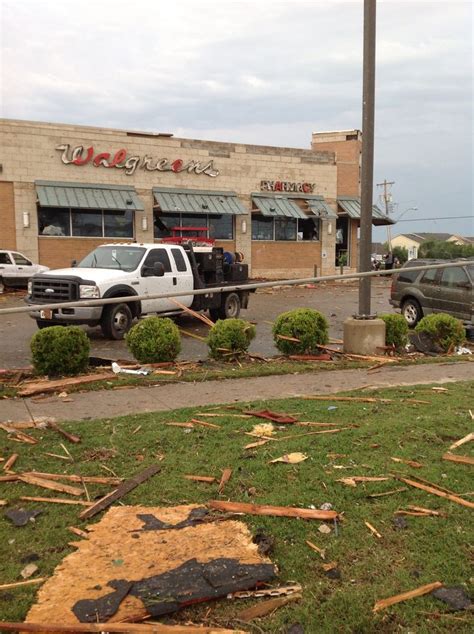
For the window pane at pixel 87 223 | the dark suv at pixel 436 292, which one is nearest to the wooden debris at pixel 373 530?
the dark suv at pixel 436 292

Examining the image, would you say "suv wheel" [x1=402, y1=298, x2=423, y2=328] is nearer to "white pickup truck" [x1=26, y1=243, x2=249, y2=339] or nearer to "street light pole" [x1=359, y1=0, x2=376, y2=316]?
"white pickup truck" [x1=26, y1=243, x2=249, y2=339]

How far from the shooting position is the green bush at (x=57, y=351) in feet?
27.3

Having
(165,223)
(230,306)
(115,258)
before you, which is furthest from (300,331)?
(165,223)

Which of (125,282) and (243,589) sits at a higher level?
(125,282)

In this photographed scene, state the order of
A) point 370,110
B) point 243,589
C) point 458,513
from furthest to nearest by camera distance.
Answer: point 370,110 → point 458,513 → point 243,589

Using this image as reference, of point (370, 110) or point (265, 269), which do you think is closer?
point (370, 110)

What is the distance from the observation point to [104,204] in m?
28.7

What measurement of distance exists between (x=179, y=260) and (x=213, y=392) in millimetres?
7861

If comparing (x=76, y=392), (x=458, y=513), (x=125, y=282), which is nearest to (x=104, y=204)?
(x=125, y=282)

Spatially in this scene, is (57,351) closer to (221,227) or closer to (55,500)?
(55,500)

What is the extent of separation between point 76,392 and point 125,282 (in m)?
5.81

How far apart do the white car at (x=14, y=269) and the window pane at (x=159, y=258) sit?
39.7ft

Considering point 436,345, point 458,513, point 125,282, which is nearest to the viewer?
point 458,513

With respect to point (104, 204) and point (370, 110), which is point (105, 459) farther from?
point (104, 204)
